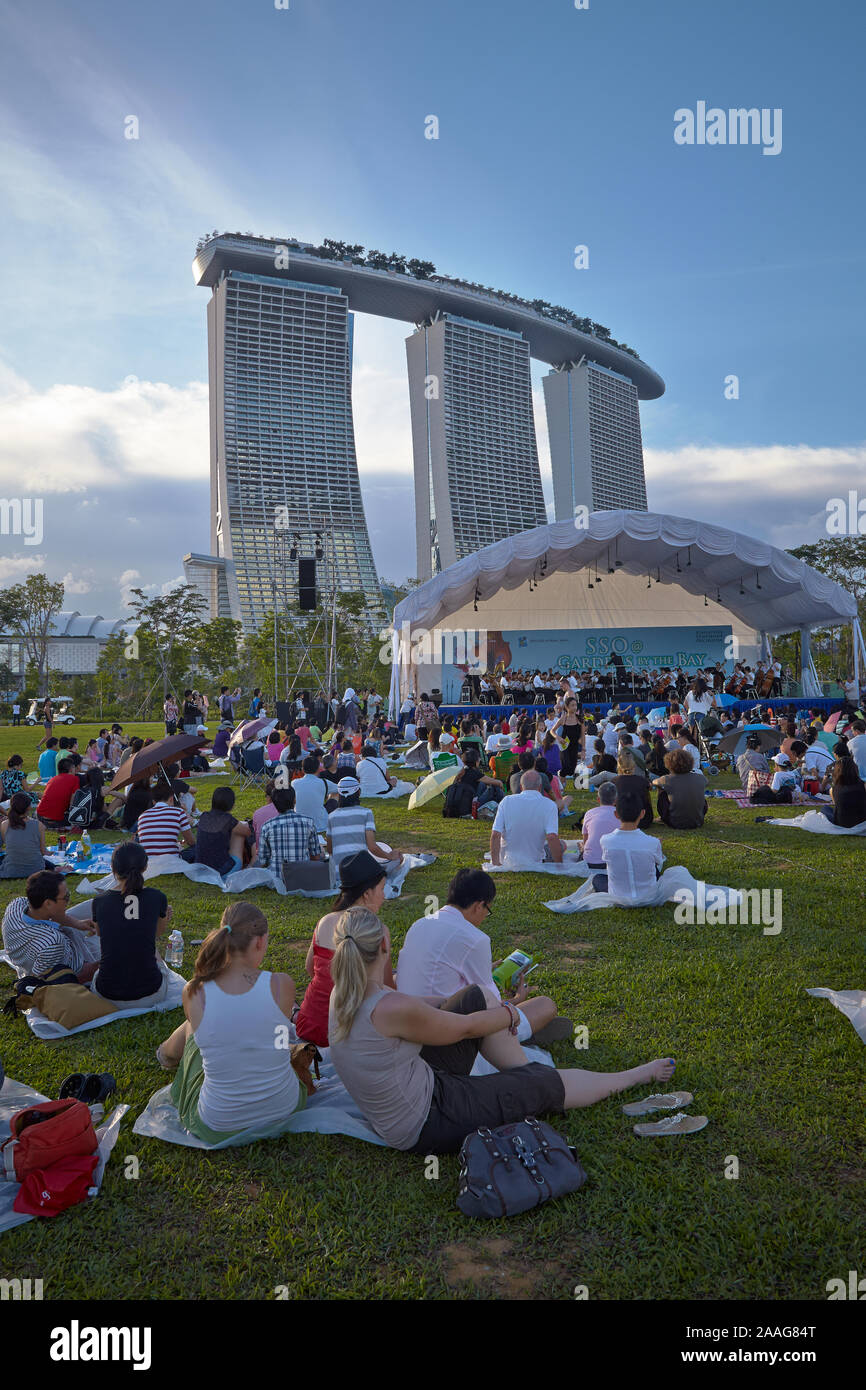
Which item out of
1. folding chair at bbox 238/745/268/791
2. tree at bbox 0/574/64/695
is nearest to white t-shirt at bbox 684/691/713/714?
folding chair at bbox 238/745/268/791

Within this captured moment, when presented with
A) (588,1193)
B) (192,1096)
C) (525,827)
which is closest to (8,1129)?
(192,1096)

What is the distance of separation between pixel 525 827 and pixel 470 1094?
175 inches

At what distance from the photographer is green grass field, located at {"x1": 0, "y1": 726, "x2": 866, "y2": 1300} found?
2.43 m

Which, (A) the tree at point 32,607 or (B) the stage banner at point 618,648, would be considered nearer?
(B) the stage banner at point 618,648

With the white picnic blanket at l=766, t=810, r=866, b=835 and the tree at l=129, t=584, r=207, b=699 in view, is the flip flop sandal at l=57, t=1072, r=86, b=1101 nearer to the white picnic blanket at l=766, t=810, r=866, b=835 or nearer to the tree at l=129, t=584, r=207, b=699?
the white picnic blanket at l=766, t=810, r=866, b=835

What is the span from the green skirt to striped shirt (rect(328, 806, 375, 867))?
10.6ft

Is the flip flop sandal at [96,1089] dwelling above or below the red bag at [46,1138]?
below

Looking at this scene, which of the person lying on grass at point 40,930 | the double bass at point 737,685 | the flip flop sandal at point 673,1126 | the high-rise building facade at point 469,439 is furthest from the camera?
the high-rise building facade at point 469,439

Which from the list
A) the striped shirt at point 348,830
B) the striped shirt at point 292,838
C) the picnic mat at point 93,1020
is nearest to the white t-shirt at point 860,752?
the striped shirt at point 348,830

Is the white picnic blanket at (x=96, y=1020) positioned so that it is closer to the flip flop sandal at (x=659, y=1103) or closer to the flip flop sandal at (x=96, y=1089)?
the flip flop sandal at (x=96, y=1089)

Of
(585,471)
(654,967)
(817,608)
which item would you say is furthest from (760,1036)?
(585,471)

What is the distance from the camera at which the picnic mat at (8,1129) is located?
2.79 m

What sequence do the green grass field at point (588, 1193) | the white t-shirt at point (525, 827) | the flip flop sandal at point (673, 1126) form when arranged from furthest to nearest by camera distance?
the white t-shirt at point (525, 827) < the flip flop sandal at point (673, 1126) < the green grass field at point (588, 1193)

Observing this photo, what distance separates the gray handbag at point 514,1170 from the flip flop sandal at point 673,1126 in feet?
1.44
